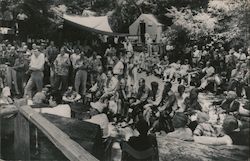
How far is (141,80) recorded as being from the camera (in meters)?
3.80

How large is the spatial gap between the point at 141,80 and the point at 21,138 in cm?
144

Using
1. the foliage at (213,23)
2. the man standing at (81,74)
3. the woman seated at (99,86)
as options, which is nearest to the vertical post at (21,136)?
the man standing at (81,74)

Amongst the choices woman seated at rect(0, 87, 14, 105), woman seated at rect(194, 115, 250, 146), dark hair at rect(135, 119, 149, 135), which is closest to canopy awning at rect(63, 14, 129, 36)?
dark hair at rect(135, 119, 149, 135)

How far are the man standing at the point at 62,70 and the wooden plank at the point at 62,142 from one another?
1.39 feet

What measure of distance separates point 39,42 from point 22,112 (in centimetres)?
69

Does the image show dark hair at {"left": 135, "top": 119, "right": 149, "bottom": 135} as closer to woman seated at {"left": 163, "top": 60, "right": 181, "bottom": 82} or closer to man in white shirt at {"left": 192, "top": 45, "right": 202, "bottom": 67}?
woman seated at {"left": 163, "top": 60, "right": 181, "bottom": 82}

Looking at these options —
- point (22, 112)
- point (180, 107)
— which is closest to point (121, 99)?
point (180, 107)

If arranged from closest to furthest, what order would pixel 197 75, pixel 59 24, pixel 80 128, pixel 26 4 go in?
pixel 197 75 < pixel 80 128 < pixel 59 24 < pixel 26 4

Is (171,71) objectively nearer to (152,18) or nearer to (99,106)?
(152,18)

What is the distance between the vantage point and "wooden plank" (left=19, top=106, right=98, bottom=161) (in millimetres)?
3137

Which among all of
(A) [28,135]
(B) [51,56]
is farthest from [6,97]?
(B) [51,56]

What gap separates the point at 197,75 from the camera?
11.7 feet

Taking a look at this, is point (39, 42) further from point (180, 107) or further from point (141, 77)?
point (180, 107)

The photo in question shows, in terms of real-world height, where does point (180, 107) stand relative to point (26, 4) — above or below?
below
